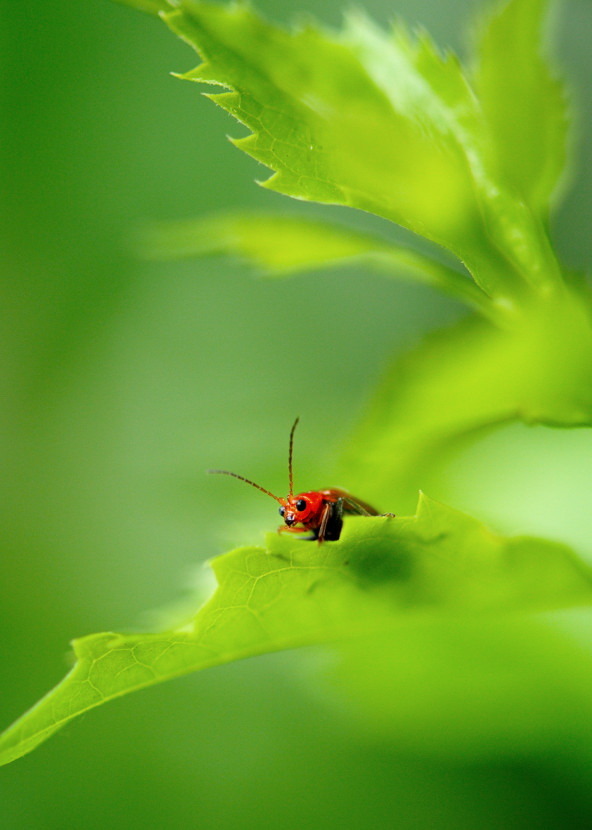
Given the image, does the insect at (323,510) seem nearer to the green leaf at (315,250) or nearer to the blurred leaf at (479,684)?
the blurred leaf at (479,684)

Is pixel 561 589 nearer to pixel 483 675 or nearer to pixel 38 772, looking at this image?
pixel 483 675

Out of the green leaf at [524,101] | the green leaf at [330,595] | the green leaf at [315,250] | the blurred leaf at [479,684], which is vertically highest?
the green leaf at [524,101]

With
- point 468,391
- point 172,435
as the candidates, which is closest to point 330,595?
point 468,391

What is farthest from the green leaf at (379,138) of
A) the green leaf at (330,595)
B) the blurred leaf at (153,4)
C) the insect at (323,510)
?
the insect at (323,510)

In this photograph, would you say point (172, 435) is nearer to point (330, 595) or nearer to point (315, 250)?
point (315, 250)

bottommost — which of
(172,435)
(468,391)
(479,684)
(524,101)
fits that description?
(479,684)

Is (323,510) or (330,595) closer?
(330,595)
